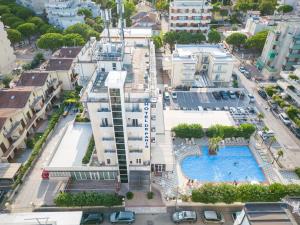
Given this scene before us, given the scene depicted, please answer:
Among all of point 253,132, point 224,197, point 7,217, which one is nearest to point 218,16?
point 253,132

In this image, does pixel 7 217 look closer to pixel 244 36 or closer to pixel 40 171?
pixel 40 171

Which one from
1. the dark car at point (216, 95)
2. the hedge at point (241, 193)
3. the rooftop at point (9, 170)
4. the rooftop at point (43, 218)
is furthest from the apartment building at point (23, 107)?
the dark car at point (216, 95)

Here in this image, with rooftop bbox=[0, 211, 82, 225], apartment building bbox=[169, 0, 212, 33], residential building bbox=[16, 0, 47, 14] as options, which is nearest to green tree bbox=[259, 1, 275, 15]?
apartment building bbox=[169, 0, 212, 33]

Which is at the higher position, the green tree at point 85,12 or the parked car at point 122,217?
the green tree at point 85,12

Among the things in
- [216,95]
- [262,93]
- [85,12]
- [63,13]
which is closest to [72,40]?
[63,13]

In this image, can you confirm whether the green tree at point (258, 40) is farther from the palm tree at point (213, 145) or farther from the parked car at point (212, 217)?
the parked car at point (212, 217)

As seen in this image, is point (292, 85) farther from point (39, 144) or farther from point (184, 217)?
point (39, 144)

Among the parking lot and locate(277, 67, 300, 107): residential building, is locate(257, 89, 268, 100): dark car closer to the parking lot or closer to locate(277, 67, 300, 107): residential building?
locate(277, 67, 300, 107): residential building
